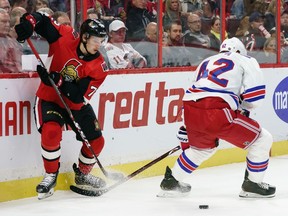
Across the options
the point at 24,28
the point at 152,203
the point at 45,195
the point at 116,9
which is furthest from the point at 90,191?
the point at 116,9

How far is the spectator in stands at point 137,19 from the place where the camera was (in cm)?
620

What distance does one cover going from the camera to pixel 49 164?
5.17 metres

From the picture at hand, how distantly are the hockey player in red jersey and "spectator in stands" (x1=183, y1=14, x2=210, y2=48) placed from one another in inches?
61.8

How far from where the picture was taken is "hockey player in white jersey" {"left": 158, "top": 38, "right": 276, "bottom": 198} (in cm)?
518

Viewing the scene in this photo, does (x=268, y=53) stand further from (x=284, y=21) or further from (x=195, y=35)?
(x=195, y=35)

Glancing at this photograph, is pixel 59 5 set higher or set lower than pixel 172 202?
higher

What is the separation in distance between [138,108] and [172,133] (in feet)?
1.70

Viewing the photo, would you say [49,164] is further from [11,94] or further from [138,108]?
[138,108]

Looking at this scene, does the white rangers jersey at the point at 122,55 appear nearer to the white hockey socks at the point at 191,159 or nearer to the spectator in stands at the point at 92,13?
the spectator in stands at the point at 92,13

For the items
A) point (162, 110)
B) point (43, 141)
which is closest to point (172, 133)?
Answer: point (162, 110)

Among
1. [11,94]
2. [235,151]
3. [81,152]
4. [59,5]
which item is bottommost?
[235,151]

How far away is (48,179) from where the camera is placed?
5.16 meters

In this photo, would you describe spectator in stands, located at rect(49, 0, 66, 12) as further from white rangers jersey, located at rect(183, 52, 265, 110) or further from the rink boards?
white rangers jersey, located at rect(183, 52, 265, 110)

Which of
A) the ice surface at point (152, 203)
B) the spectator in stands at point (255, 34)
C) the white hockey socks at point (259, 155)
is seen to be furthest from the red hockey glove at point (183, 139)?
the spectator in stands at point (255, 34)
